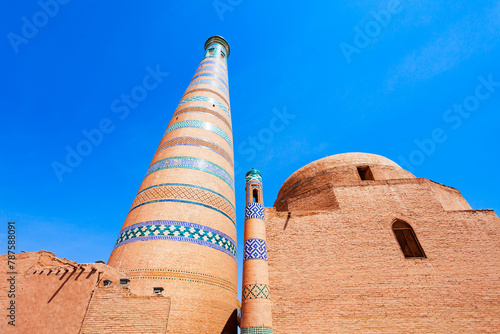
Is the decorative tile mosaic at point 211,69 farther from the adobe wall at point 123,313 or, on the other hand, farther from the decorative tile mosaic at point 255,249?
the adobe wall at point 123,313

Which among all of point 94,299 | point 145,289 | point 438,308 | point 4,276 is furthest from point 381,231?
point 4,276

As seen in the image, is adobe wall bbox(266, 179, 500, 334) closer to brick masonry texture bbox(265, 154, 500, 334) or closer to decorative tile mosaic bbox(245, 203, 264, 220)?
brick masonry texture bbox(265, 154, 500, 334)

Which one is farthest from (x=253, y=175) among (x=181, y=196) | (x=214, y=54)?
(x=214, y=54)

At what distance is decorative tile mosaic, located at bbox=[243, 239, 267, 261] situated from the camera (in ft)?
19.6

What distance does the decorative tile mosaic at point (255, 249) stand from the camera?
5.96m

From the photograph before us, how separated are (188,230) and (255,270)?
1.73 metres

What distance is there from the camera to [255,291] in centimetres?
541

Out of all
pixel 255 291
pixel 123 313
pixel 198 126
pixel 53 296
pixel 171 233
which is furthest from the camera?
pixel 198 126

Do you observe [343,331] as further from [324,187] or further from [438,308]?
[324,187]

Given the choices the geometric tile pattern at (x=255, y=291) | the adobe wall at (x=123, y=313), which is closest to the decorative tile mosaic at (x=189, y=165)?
the geometric tile pattern at (x=255, y=291)

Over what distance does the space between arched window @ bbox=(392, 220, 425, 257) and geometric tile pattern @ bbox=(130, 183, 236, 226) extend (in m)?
4.40

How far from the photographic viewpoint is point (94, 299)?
14.5 ft

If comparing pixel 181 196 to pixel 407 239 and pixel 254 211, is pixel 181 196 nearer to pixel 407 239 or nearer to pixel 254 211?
pixel 254 211

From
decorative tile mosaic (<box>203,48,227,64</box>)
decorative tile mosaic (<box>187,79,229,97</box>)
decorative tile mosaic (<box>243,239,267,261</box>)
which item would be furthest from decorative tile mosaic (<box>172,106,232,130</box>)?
decorative tile mosaic (<box>203,48,227,64</box>)
